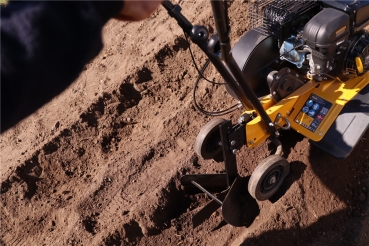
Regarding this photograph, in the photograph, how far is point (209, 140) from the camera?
3.11 metres

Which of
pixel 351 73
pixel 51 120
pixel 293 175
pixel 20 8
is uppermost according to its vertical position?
pixel 20 8

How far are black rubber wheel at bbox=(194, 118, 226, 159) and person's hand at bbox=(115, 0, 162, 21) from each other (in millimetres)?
1387

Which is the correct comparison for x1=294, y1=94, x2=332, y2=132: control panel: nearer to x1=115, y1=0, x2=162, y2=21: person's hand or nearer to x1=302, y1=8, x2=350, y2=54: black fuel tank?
x1=302, y1=8, x2=350, y2=54: black fuel tank

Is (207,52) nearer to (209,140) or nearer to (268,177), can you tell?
(209,140)

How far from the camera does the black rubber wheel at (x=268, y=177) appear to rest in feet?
9.47

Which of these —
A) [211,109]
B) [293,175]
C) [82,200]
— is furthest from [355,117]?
[82,200]

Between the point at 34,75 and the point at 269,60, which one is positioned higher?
the point at 34,75

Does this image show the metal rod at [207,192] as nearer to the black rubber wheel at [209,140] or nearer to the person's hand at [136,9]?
the black rubber wheel at [209,140]

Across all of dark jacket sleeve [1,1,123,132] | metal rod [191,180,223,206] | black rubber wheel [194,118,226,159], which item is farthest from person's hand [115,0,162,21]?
metal rod [191,180,223,206]

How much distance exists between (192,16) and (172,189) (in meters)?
2.32

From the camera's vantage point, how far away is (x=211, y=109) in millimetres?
4000

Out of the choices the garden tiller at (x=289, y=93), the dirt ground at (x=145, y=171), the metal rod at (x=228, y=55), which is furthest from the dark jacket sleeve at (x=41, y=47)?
the dirt ground at (x=145, y=171)

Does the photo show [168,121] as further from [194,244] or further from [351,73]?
[351,73]

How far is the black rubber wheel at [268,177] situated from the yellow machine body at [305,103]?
0.56 ft
